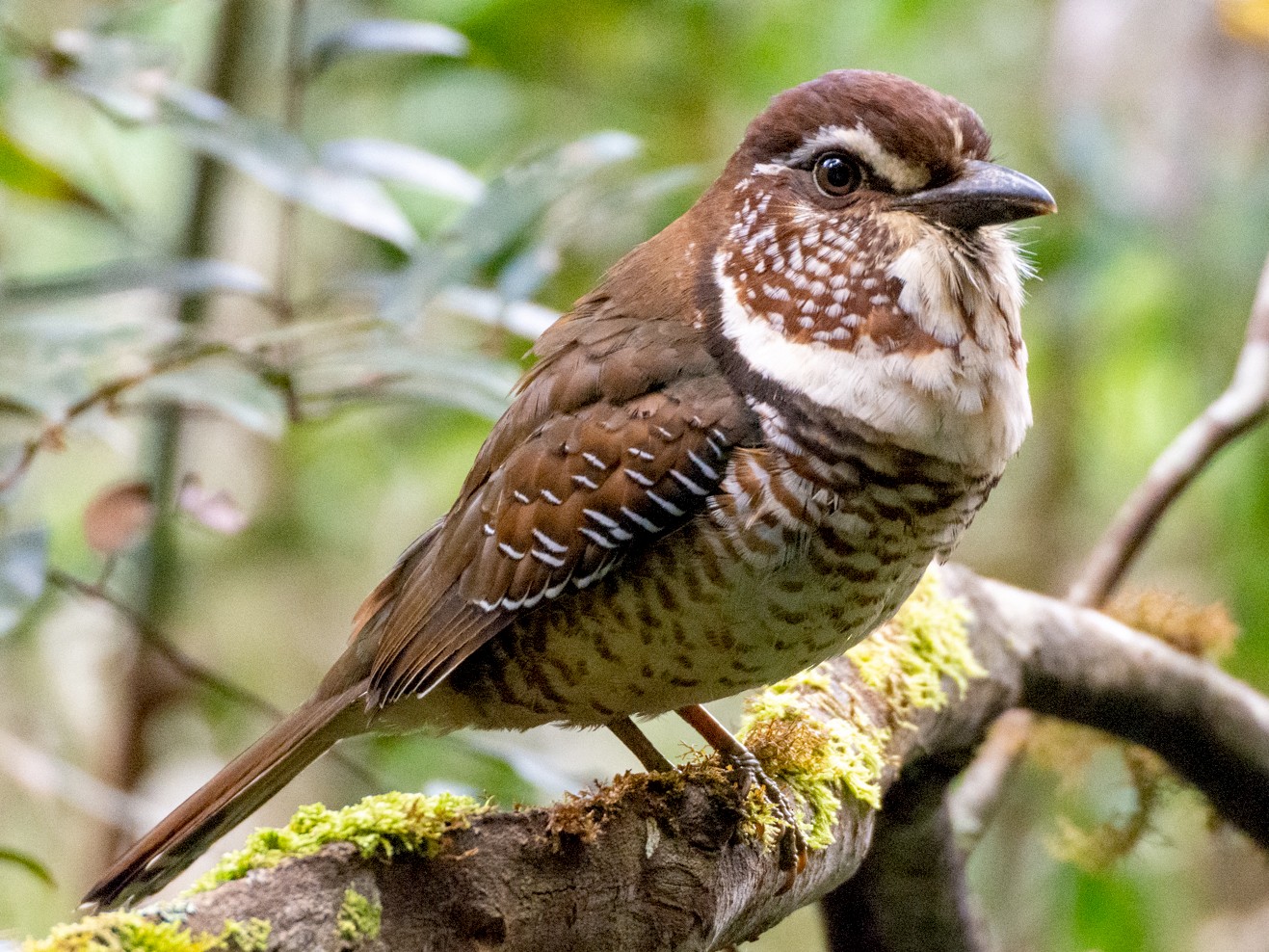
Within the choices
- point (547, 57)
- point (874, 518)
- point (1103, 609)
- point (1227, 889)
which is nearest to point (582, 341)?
point (874, 518)

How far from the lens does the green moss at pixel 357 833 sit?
1.46 metres

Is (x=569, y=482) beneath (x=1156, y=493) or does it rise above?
above

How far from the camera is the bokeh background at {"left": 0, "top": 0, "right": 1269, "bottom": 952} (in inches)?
102

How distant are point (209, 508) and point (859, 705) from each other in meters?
1.21

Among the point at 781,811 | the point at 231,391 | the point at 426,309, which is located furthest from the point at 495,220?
the point at 781,811

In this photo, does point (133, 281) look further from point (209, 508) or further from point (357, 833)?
point (357, 833)

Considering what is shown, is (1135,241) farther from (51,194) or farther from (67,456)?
(67,456)

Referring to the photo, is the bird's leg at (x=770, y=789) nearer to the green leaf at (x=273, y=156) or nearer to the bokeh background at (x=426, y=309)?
the bokeh background at (x=426, y=309)

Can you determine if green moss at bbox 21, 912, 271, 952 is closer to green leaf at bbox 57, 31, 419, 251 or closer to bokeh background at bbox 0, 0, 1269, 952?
bokeh background at bbox 0, 0, 1269, 952

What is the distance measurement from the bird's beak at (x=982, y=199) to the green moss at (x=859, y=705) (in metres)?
0.84

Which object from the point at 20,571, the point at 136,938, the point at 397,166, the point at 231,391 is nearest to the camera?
the point at 136,938

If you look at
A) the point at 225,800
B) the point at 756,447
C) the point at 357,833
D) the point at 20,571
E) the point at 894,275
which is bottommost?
the point at 225,800

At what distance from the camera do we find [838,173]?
6.48ft

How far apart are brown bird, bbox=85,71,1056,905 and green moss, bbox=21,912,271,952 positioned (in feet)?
1.99
